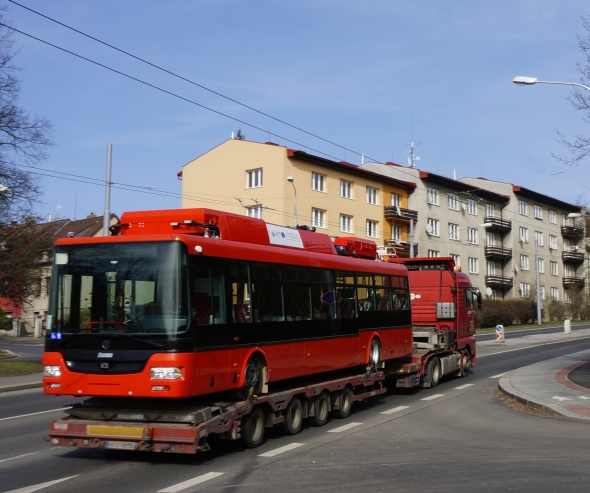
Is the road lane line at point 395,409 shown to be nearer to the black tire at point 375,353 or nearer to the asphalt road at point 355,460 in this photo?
the asphalt road at point 355,460

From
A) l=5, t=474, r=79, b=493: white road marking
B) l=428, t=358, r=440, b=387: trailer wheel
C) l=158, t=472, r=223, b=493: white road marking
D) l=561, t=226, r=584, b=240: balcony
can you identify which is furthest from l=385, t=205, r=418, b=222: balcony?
l=5, t=474, r=79, b=493: white road marking

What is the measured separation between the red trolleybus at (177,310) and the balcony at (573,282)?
8142 cm

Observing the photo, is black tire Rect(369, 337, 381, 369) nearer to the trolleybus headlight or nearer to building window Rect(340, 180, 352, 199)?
the trolleybus headlight

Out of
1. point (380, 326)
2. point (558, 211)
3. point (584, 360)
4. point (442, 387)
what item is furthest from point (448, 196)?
point (380, 326)

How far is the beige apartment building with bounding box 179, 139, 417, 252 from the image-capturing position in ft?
162

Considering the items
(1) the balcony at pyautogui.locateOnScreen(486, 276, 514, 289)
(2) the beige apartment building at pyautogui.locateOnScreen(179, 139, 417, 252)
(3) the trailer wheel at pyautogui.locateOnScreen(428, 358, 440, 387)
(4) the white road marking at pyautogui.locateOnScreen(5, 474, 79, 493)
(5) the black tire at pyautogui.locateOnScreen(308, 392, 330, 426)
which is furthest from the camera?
(1) the balcony at pyautogui.locateOnScreen(486, 276, 514, 289)

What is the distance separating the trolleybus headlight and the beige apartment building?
3763 centimetres

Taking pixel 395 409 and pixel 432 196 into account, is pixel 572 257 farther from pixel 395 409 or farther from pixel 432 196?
pixel 395 409

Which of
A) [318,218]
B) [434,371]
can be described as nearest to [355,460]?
[434,371]

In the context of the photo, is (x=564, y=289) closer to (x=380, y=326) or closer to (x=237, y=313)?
(x=380, y=326)

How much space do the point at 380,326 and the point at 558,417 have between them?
3723mm

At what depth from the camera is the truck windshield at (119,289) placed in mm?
8883

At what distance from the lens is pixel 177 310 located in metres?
8.85

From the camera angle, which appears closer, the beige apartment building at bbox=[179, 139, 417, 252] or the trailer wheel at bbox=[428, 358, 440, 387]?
the trailer wheel at bbox=[428, 358, 440, 387]
